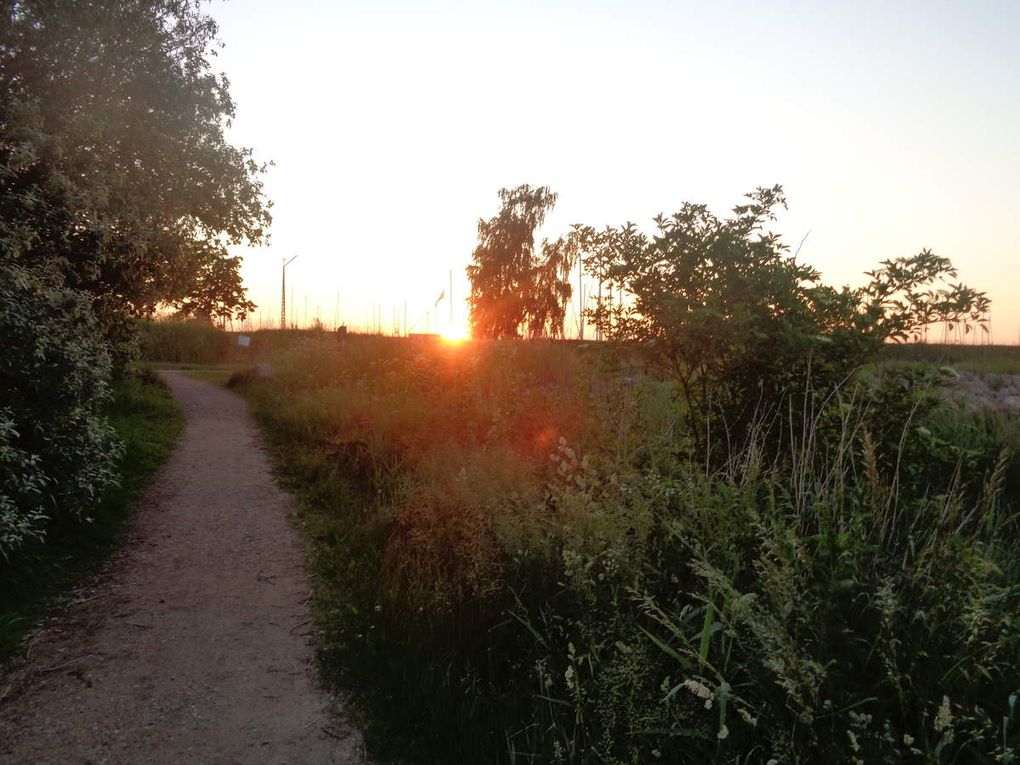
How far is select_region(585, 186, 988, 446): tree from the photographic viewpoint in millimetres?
4668

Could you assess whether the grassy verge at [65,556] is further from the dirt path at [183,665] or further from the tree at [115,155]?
the tree at [115,155]

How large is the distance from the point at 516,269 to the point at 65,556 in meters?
30.9

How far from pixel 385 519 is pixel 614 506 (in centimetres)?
276

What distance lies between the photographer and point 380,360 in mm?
14172

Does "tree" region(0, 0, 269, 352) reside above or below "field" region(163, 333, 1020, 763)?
above

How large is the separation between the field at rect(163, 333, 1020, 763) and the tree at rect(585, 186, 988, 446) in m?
0.33

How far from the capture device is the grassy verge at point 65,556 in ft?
14.9

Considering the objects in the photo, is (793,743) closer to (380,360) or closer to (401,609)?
(401,609)

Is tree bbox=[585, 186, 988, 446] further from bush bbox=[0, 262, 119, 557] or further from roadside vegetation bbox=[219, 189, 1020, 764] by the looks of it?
bush bbox=[0, 262, 119, 557]

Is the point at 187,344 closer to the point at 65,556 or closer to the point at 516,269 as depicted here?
the point at 516,269

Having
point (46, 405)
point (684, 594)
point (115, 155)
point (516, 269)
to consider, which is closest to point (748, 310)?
point (684, 594)

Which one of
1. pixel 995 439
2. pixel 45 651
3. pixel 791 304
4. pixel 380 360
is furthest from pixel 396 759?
pixel 380 360

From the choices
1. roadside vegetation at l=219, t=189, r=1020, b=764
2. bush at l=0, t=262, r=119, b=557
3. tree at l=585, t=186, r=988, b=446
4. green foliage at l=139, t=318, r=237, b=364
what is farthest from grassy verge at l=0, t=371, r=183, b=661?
green foliage at l=139, t=318, r=237, b=364

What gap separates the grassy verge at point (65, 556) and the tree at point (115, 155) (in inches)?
93.6
